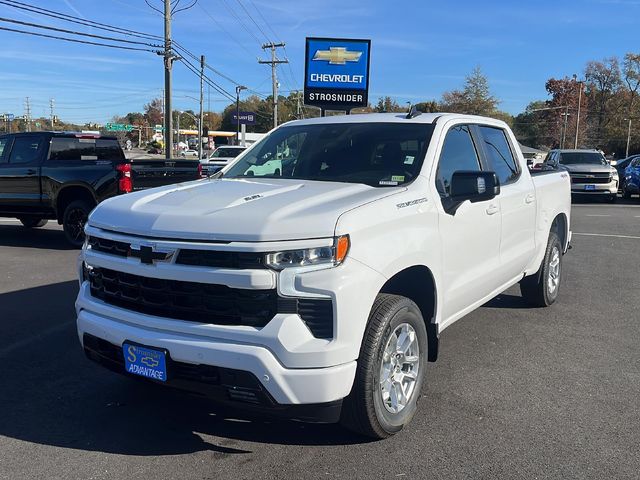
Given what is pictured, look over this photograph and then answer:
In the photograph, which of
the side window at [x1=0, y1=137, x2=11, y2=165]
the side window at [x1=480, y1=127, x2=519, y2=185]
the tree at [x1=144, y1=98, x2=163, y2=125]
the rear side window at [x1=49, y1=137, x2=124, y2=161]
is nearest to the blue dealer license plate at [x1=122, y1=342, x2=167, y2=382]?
the side window at [x1=480, y1=127, x2=519, y2=185]

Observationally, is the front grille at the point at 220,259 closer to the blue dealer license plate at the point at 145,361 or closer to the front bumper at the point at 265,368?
the front bumper at the point at 265,368

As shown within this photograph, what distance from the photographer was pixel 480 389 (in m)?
4.38

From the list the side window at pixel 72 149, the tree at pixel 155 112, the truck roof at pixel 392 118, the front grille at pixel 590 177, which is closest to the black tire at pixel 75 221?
the side window at pixel 72 149

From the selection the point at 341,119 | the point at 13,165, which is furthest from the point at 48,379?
the point at 13,165

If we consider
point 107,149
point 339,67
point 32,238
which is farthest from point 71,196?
point 339,67

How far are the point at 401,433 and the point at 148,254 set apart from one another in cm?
188

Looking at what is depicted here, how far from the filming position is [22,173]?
35.1ft

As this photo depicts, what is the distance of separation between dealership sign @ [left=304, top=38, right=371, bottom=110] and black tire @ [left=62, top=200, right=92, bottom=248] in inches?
453

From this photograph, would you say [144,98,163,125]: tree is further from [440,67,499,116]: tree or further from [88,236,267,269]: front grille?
[88,236,267,269]: front grille

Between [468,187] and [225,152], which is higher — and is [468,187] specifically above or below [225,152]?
below

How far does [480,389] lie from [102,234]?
286cm

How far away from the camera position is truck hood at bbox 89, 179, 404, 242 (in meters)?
3.04

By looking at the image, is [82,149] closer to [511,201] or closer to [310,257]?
[511,201]

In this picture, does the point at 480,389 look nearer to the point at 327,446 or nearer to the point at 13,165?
the point at 327,446
